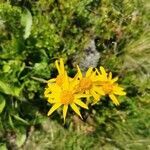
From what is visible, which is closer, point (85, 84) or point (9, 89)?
point (85, 84)

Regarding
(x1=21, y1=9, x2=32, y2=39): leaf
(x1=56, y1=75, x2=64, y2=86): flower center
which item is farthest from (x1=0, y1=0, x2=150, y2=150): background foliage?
(x1=56, y1=75, x2=64, y2=86): flower center

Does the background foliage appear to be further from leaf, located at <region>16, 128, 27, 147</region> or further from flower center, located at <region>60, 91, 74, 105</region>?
flower center, located at <region>60, 91, 74, 105</region>

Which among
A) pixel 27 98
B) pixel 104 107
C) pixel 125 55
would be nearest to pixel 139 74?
pixel 125 55

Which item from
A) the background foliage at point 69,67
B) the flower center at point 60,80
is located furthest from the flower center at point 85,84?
the background foliage at point 69,67

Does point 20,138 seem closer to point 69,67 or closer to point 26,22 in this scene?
point 69,67

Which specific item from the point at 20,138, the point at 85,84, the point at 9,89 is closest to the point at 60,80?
the point at 85,84

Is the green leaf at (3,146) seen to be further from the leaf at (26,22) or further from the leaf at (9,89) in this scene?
the leaf at (26,22)
